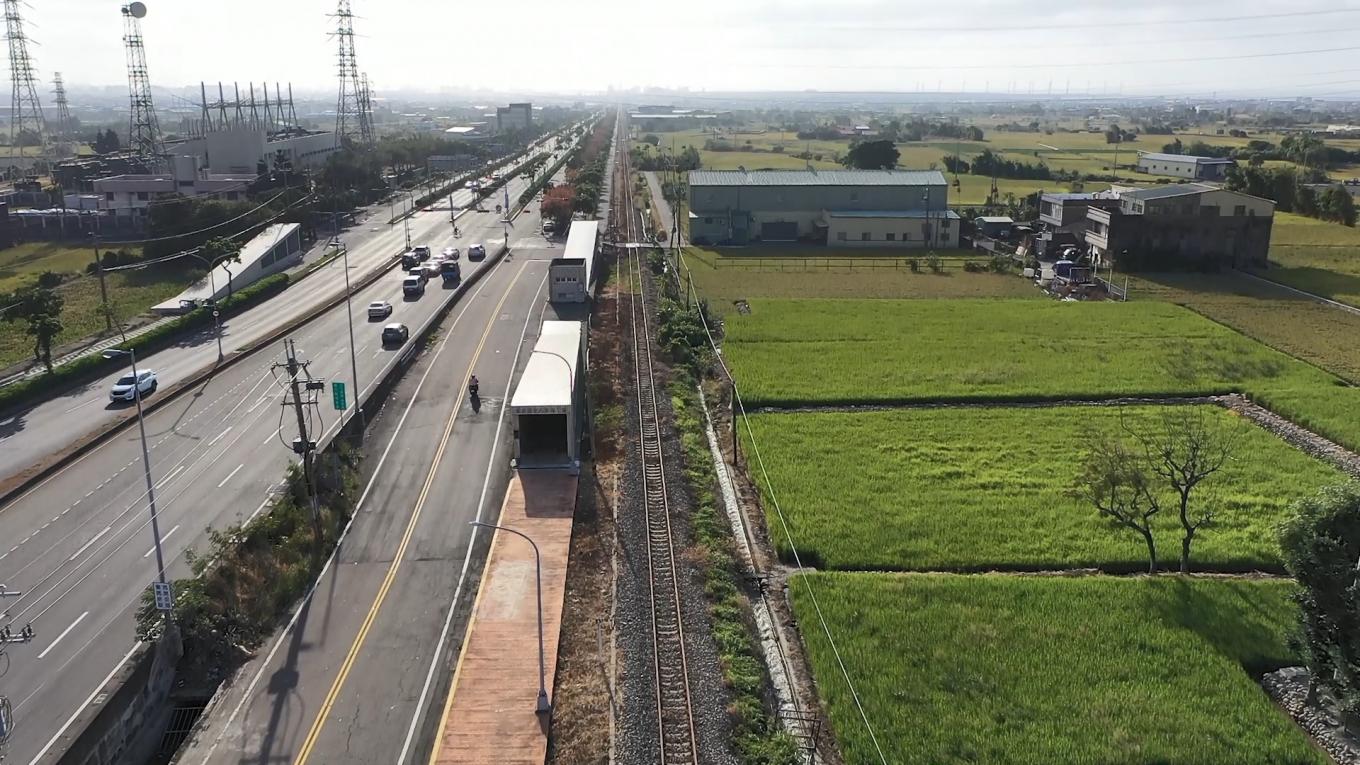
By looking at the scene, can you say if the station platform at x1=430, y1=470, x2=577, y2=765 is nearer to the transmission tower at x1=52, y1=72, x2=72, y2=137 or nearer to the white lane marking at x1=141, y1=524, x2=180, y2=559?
the white lane marking at x1=141, y1=524, x2=180, y2=559

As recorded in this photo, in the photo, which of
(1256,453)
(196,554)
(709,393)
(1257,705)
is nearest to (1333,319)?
(1256,453)

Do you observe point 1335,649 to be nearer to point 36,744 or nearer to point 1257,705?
point 1257,705

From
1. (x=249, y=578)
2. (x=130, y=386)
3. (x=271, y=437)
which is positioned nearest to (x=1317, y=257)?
(x=271, y=437)

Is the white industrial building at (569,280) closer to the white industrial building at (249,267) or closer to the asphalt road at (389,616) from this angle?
the asphalt road at (389,616)

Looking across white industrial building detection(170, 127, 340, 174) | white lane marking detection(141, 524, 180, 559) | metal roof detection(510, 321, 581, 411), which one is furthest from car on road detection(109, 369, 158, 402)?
white industrial building detection(170, 127, 340, 174)

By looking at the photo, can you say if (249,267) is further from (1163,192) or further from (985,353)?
(1163,192)

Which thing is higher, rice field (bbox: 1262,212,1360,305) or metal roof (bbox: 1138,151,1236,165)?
metal roof (bbox: 1138,151,1236,165)
